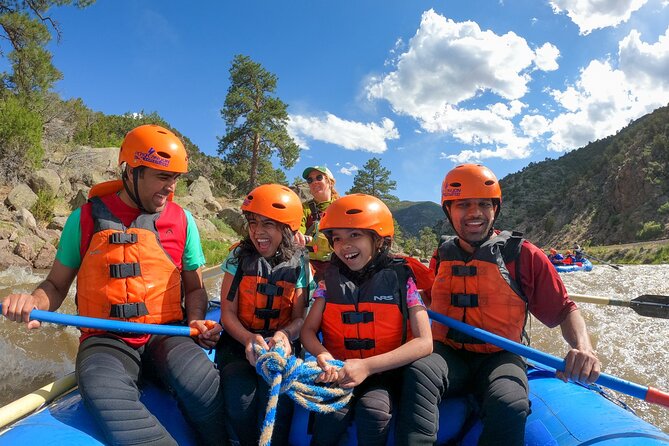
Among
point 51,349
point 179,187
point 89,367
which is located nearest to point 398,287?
point 89,367

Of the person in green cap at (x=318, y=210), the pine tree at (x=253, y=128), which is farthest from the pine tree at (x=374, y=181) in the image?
the person in green cap at (x=318, y=210)

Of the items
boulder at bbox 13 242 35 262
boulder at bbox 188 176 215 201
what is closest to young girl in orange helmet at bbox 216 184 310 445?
boulder at bbox 13 242 35 262

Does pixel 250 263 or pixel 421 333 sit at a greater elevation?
pixel 250 263

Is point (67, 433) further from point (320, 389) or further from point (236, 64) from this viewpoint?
point (236, 64)

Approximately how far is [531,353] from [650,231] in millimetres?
31092

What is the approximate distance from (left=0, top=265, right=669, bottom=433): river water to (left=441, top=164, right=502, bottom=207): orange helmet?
111cm

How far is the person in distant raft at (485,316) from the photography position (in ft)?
6.07

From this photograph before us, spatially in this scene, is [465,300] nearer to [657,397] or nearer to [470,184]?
[470,184]

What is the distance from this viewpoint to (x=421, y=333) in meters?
2.06

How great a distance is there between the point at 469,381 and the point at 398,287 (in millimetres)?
636

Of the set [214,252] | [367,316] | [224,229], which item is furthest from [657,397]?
[224,229]

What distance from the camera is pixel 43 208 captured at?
34.0 feet

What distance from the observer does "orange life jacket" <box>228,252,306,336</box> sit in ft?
7.83

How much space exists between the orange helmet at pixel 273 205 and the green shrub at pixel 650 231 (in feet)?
100
